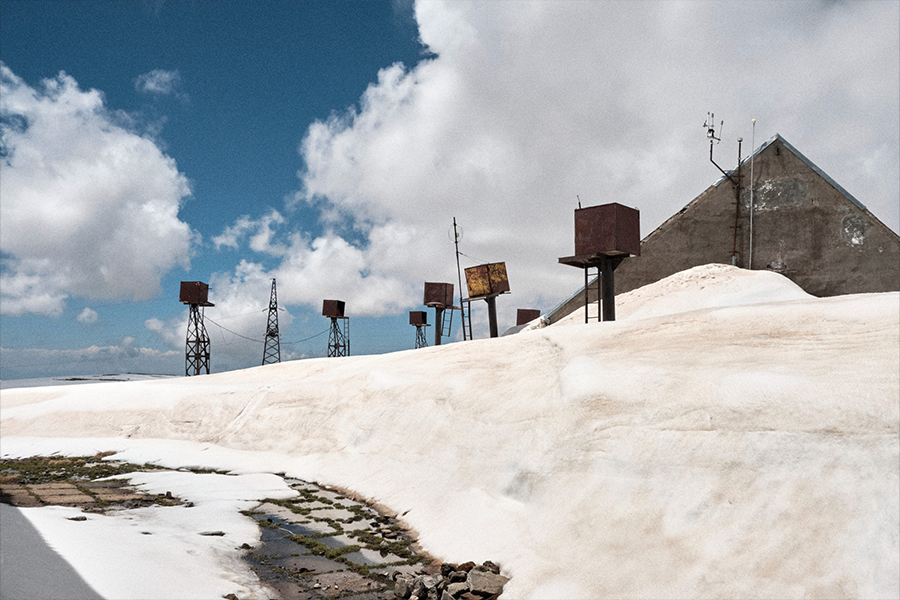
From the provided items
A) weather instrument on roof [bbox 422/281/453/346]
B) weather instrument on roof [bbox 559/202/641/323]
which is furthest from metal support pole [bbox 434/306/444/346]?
weather instrument on roof [bbox 559/202/641/323]

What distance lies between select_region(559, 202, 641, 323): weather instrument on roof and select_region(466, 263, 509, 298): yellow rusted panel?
10.7 metres

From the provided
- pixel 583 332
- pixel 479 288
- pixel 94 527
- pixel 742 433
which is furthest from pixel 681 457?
pixel 479 288

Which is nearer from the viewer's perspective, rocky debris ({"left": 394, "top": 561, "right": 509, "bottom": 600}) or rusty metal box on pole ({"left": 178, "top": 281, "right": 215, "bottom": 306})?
rocky debris ({"left": 394, "top": 561, "right": 509, "bottom": 600})

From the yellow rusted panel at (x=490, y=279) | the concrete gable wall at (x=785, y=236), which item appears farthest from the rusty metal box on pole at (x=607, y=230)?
the yellow rusted panel at (x=490, y=279)

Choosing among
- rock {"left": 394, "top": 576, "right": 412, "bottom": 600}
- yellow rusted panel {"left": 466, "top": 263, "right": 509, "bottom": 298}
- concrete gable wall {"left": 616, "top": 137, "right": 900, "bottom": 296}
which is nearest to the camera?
rock {"left": 394, "top": 576, "right": 412, "bottom": 600}

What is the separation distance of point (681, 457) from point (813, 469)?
4.46 ft

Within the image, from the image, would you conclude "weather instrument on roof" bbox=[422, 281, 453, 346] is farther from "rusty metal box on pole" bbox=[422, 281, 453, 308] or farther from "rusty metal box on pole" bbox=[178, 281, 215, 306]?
"rusty metal box on pole" bbox=[178, 281, 215, 306]

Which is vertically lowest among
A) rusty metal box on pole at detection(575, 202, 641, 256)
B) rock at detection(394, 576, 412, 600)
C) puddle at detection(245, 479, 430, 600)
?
puddle at detection(245, 479, 430, 600)

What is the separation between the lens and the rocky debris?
639cm

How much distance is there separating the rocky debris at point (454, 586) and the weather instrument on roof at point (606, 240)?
1145cm

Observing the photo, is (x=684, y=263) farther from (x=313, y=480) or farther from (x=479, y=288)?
(x=313, y=480)

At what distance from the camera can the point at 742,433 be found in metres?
6.44

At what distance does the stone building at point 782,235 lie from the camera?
75.7 ft

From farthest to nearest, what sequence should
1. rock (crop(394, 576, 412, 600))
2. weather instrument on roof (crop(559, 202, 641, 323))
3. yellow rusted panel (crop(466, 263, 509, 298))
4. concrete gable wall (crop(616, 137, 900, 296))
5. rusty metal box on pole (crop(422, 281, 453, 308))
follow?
rusty metal box on pole (crop(422, 281, 453, 308))
yellow rusted panel (crop(466, 263, 509, 298))
concrete gable wall (crop(616, 137, 900, 296))
weather instrument on roof (crop(559, 202, 641, 323))
rock (crop(394, 576, 412, 600))
